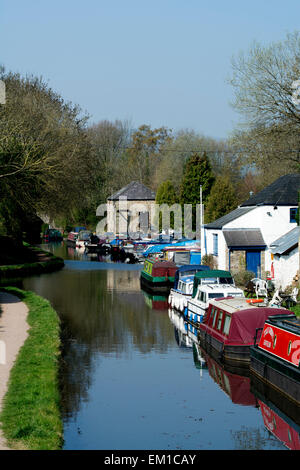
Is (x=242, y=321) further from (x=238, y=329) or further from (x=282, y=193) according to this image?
(x=282, y=193)

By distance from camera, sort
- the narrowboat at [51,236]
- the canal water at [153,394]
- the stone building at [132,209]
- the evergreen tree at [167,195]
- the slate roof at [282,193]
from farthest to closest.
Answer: the narrowboat at [51,236], the stone building at [132,209], the evergreen tree at [167,195], the slate roof at [282,193], the canal water at [153,394]

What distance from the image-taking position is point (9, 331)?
→ 25531 millimetres

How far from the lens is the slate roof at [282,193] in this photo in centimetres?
4225

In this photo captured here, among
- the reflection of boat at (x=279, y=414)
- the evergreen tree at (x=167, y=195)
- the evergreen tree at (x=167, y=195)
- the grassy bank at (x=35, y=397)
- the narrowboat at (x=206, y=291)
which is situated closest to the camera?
the grassy bank at (x=35, y=397)

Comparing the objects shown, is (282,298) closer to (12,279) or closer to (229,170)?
(12,279)

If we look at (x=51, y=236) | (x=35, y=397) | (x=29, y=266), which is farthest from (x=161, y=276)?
(x=51, y=236)

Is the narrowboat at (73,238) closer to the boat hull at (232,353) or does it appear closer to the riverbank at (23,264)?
the riverbank at (23,264)

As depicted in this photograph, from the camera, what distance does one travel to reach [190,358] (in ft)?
81.7

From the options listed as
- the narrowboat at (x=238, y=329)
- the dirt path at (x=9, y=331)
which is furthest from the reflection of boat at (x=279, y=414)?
the dirt path at (x=9, y=331)

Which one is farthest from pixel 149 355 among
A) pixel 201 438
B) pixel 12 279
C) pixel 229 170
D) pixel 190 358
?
pixel 229 170

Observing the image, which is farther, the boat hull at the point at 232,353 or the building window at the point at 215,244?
the building window at the point at 215,244

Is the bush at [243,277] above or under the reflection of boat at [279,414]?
above

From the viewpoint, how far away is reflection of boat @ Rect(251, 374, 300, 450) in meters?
16.2
